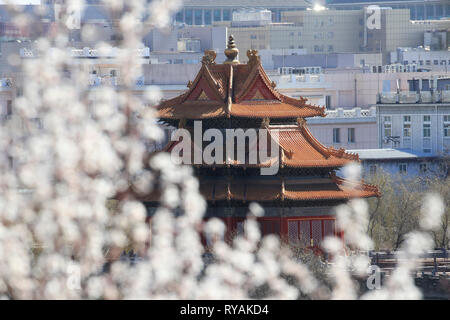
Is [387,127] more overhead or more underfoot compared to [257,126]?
more underfoot

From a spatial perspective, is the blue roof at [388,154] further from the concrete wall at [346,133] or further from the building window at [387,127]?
the concrete wall at [346,133]

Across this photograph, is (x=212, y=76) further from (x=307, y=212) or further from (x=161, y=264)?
(x=161, y=264)

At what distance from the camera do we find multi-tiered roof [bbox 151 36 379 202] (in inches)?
2509

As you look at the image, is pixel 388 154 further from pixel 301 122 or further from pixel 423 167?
pixel 301 122

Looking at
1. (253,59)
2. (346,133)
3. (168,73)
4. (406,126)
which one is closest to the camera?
(253,59)

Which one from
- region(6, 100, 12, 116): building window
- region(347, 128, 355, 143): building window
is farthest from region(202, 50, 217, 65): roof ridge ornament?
region(6, 100, 12, 116): building window

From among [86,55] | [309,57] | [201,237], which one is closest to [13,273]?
[201,237]

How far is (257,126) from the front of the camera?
65938 mm

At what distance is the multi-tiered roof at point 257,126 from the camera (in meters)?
63.7

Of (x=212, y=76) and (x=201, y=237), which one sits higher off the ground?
(x=212, y=76)

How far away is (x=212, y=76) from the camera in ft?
215

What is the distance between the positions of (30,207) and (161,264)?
247 cm

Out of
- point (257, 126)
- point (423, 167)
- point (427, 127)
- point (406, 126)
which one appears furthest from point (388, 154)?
point (257, 126)
